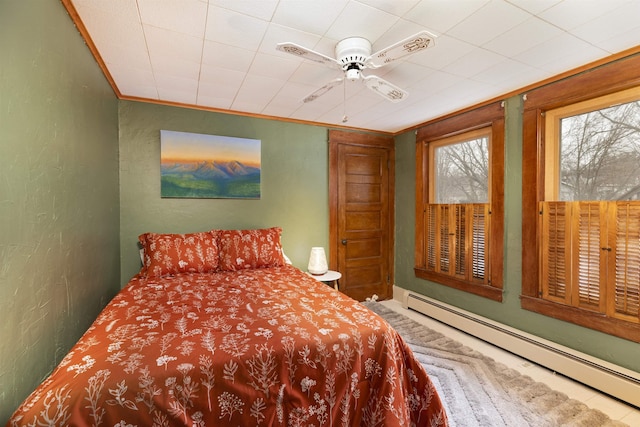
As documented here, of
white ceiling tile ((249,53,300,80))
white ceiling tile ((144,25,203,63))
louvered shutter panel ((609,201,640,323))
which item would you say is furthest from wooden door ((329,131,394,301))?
louvered shutter panel ((609,201,640,323))

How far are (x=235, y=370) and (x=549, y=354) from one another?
2457mm

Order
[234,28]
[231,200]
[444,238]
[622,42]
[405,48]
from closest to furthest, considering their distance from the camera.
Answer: [405,48] < [234,28] < [622,42] < [231,200] < [444,238]

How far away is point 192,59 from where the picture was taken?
206 centimetres

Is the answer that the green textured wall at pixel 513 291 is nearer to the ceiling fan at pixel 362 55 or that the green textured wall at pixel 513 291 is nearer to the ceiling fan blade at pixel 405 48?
the ceiling fan at pixel 362 55

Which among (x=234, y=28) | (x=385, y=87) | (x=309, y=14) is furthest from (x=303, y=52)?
(x=385, y=87)

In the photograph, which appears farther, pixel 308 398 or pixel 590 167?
pixel 590 167

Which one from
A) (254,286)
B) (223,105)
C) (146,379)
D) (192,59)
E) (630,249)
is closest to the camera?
(146,379)

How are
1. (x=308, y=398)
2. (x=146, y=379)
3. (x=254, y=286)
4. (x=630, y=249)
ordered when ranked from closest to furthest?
(x=146, y=379), (x=308, y=398), (x=630, y=249), (x=254, y=286)

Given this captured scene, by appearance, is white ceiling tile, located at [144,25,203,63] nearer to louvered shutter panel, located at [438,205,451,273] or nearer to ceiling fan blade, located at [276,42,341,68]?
ceiling fan blade, located at [276,42,341,68]

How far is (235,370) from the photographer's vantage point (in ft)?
3.93

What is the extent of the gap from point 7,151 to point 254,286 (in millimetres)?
1525

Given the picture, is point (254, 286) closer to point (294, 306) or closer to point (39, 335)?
point (294, 306)

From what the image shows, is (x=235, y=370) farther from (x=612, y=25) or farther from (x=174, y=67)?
(x=612, y=25)

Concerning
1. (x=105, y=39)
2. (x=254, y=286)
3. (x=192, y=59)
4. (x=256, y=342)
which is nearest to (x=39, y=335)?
(x=256, y=342)
